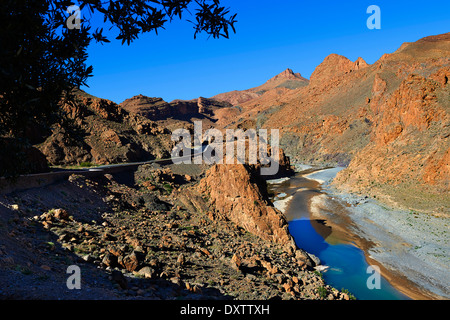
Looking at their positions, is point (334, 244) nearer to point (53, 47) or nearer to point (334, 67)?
point (53, 47)

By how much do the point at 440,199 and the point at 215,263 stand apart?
107ft

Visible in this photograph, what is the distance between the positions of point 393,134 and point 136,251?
5170 cm

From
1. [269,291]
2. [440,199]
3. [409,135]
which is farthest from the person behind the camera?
[409,135]

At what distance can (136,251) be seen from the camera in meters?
12.9

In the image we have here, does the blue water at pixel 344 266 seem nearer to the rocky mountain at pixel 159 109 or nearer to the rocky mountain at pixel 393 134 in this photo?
the rocky mountain at pixel 393 134

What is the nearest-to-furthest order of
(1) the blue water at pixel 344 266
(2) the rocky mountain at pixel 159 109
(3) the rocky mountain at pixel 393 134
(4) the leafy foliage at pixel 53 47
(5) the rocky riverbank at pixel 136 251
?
(4) the leafy foliage at pixel 53 47
(5) the rocky riverbank at pixel 136 251
(1) the blue water at pixel 344 266
(3) the rocky mountain at pixel 393 134
(2) the rocky mountain at pixel 159 109

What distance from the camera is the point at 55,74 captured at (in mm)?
5078

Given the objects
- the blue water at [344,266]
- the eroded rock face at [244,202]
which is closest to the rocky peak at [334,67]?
the blue water at [344,266]

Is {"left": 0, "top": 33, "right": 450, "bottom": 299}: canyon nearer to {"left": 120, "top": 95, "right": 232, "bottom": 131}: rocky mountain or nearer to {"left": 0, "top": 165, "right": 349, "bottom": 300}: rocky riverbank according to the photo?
{"left": 0, "top": 165, "right": 349, "bottom": 300}: rocky riverbank

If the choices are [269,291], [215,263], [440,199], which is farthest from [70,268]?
[440,199]

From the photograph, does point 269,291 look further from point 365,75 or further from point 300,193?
point 365,75

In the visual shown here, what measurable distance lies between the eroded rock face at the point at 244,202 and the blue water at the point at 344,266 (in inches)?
181

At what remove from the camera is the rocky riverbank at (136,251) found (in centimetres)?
904
